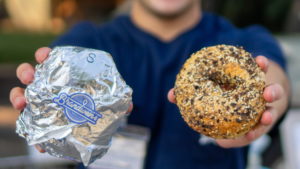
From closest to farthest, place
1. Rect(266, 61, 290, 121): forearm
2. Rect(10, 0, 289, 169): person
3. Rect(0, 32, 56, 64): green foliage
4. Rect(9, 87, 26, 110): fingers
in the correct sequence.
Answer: Rect(9, 87, 26, 110): fingers, Rect(266, 61, 290, 121): forearm, Rect(10, 0, 289, 169): person, Rect(0, 32, 56, 64): green foliage

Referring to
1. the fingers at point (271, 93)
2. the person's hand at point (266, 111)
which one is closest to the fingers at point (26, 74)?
the person's hand at point (266, 111)

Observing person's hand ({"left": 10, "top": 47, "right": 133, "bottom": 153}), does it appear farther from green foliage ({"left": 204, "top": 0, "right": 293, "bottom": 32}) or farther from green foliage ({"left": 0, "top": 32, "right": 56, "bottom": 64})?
green foliage ({"left": 204, "top": 0, "right": 293, "bottom": 32})

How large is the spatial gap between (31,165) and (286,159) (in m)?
1.67

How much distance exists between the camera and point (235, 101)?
1.07 metres

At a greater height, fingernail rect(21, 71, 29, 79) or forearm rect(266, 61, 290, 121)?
forearm rect(266, 61, 290, 121)

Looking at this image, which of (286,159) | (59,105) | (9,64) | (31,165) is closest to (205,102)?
(59,105)

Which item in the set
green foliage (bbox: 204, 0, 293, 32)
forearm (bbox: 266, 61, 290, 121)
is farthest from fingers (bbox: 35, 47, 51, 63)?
green foliage (bbox: 204, 0, 293, 32)

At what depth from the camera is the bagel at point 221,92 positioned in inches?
42.0

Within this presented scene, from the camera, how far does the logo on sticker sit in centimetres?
100

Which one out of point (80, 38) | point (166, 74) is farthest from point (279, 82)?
point (80, 38)

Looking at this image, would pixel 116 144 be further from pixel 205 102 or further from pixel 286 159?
pixel 286 159

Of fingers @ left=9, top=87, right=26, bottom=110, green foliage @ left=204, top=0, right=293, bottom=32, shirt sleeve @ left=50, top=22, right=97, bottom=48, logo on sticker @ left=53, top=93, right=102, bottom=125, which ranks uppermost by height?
green foliage @ left=204, top=0, right=293, bottom=32

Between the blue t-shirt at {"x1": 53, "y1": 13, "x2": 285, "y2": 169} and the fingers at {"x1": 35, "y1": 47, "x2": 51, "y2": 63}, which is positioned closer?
the fingers at {"x1": 35, "y1": 47, "x2": 51, "y2": 63}

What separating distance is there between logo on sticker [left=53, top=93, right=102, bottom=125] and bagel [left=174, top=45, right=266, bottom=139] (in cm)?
25
